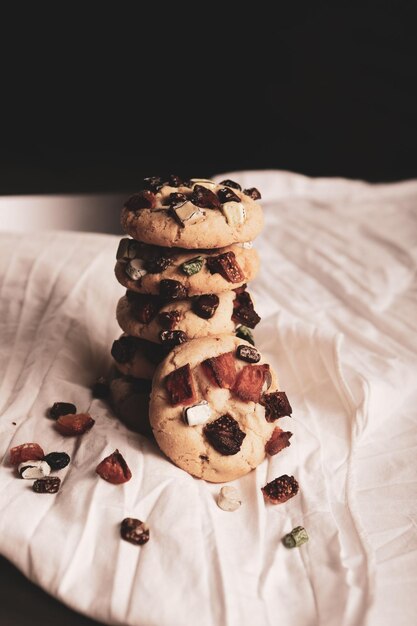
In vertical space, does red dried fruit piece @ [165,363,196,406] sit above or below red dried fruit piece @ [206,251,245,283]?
below

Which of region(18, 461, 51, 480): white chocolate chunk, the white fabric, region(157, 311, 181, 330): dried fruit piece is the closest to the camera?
the white fabric

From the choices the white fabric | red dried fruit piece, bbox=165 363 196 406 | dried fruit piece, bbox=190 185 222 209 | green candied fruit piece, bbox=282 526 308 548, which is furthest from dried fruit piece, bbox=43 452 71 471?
dried fruit piece, bbox=190 185 222 209

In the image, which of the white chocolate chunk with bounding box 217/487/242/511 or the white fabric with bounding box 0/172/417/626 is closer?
the white fabric with bounding box 0/172/417/626

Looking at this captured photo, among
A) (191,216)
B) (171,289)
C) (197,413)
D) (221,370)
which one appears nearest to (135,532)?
(197,413)

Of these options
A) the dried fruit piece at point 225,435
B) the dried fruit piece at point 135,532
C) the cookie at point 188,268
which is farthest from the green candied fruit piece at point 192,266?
the dried fruit piece at point 135,532

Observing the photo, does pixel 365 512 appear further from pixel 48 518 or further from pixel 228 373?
pixel 48 518

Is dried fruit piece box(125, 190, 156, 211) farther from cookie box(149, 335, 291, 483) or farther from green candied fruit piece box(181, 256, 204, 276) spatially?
cookie box(149, 335, 291, 483)

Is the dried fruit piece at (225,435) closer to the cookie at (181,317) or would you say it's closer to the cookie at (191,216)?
the cookie at (181,317)

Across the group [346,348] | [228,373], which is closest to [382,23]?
[346,348]
